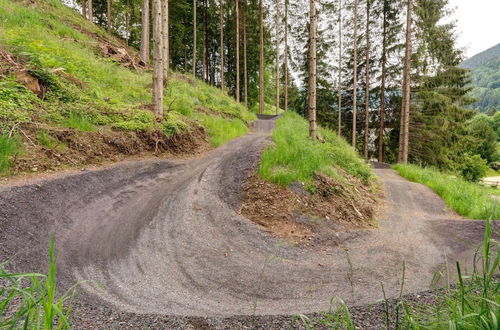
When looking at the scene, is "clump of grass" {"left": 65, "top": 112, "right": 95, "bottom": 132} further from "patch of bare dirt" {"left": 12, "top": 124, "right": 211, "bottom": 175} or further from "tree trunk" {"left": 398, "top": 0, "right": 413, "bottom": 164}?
"tree trunk" {"left": 398, "top": 0, "right": 413, "bottom": 164}

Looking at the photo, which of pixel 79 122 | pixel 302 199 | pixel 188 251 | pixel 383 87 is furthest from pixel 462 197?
pixel 383 87

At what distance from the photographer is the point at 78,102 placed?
7676mm

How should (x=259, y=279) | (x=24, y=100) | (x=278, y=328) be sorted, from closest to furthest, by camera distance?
(x=278, y=328), (x=259, y=279), (x=24, y=100)

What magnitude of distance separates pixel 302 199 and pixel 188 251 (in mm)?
2833

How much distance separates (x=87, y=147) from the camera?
6504mm

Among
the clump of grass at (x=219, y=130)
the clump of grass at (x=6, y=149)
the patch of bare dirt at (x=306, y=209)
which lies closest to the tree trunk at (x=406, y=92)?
the clump of grass at (x=219, y=130)

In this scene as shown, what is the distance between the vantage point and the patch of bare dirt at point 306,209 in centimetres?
504

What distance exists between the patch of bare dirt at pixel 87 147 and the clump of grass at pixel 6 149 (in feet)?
0.38

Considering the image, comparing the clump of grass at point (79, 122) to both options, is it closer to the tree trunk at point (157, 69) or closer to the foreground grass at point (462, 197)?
the tree trunk at point (157, 69)

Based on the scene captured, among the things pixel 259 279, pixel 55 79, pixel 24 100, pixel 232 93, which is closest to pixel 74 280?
pixel 259 279

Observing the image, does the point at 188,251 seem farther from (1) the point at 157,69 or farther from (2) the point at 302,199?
(1) the point at 157,69

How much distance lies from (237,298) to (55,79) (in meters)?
8.47

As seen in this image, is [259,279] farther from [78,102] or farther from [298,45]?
[298,45]

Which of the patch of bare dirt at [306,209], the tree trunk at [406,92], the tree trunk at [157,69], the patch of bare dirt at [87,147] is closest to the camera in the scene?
the patch of bare dirt at [306,209]
